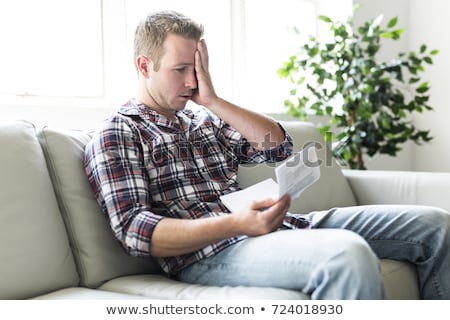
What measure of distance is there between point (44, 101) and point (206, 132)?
2.44 ft

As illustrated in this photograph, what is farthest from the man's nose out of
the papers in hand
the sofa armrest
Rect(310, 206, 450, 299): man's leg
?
the sofa armrest

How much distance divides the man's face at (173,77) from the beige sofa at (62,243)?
23cm

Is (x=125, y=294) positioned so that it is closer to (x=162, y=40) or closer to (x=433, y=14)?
(x=162, y=40)

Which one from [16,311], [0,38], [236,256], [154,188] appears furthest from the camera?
[0,38]

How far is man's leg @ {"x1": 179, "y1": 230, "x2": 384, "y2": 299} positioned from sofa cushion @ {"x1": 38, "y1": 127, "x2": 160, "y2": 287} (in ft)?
0.66

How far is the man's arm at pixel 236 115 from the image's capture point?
1630 millimetres

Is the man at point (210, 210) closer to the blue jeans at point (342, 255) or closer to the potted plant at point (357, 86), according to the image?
the blue jeans at point (342, 255)

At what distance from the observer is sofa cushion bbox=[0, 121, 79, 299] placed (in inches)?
51.0

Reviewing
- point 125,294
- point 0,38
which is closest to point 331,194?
point 125,294

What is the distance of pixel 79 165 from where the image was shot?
150 centimetres

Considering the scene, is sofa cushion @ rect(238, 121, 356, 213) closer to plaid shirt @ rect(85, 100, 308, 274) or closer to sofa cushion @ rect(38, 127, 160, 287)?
plaid shirt @ rect(85, 100, 308, 274)

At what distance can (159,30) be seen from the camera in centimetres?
159

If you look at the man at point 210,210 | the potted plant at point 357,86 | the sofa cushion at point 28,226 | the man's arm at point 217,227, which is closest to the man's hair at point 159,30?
the man at point 210,210

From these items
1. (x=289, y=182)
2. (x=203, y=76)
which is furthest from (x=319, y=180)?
(x=289, y=182)
